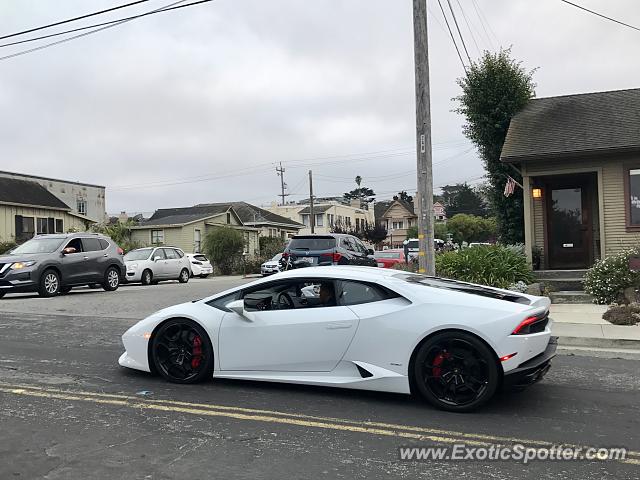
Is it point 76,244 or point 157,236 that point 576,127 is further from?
point 157,236

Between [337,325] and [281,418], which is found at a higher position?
[337,325]

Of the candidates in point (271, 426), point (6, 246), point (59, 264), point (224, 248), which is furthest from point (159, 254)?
point (271, 426)

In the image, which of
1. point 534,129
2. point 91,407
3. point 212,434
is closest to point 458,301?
point 212,434

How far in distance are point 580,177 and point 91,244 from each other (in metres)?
13.4

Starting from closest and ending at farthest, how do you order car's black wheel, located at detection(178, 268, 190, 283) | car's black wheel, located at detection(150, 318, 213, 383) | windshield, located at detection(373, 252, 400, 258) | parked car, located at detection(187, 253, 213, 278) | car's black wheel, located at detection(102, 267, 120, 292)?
1. car's black wheel, located at detection(150, 318, 213, 383)
2. car's black wheel, located at detection(102, 267, 120, 292)
3. car's black wheel, located at detection(178, 268, 190, 283)
4. windshield, located at detection(373, 252, 400, 258)
5. parked car, located at detection(187, 253, 213, 278)

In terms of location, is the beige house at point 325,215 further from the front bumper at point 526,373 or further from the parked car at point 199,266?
the front bumper at point 526,373

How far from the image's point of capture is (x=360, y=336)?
5.51 meters

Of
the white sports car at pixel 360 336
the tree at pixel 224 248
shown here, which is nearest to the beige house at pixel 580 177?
the white sports car at pixel 360 336

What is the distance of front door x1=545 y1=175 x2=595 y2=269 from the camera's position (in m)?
15.6

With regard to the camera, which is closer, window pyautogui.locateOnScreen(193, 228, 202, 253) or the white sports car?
the white sports car

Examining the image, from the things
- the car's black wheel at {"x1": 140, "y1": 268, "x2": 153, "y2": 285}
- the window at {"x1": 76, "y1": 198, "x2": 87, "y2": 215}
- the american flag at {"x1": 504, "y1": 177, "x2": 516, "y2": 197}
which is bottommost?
the car's black wheel at {"x1": 140, "y1": 268, "x2": 153, "y2": 285}

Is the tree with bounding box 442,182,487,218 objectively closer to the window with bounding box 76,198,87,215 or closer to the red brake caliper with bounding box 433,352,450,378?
the window with bounding box 76,198,87,215

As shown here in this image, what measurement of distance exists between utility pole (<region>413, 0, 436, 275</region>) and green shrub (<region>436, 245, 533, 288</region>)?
2.30m

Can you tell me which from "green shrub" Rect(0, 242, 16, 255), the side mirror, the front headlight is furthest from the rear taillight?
"green shrub" Rect(0, 242, 16, 255)
